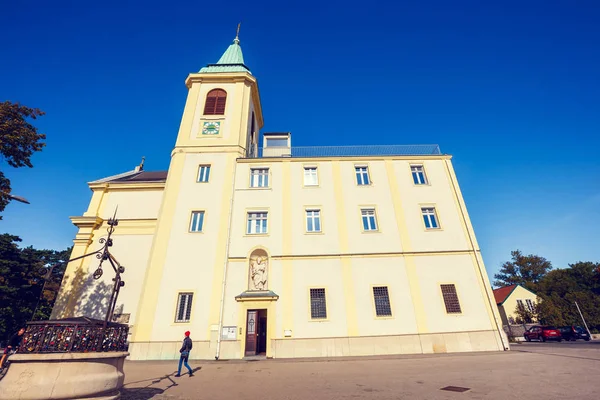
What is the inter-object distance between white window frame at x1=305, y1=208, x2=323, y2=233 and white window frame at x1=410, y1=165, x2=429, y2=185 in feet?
27.7

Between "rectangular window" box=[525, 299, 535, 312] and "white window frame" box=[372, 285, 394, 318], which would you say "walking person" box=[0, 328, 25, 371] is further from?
"rectangular window" box=[525, 299, 535, 312]

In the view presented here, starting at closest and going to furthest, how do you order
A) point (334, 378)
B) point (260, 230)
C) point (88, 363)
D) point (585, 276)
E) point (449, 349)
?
point (88, 363) < point (334, 378) < point (449, 349) < point (260, 230) < point (585, 276)

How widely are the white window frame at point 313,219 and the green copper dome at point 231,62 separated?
16.9 m

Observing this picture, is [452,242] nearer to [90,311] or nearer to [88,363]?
[88,363]

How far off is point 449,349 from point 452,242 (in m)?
6.84

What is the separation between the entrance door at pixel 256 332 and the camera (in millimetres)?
16594

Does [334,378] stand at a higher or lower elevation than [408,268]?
lower

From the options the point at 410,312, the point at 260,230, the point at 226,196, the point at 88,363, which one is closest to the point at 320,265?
the point at 260,230

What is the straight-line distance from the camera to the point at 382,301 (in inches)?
674

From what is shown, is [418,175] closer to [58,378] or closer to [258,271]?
[258,271]

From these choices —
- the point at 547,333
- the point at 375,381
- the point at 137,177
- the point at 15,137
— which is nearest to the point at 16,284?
the point at 137,177

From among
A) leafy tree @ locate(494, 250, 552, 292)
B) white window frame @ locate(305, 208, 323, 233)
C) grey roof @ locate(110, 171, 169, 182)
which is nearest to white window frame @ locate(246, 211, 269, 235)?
white window frame @ locate(305, 208, 323, 233)

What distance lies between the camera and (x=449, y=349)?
15992mm

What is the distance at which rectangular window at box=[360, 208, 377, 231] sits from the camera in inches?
767
